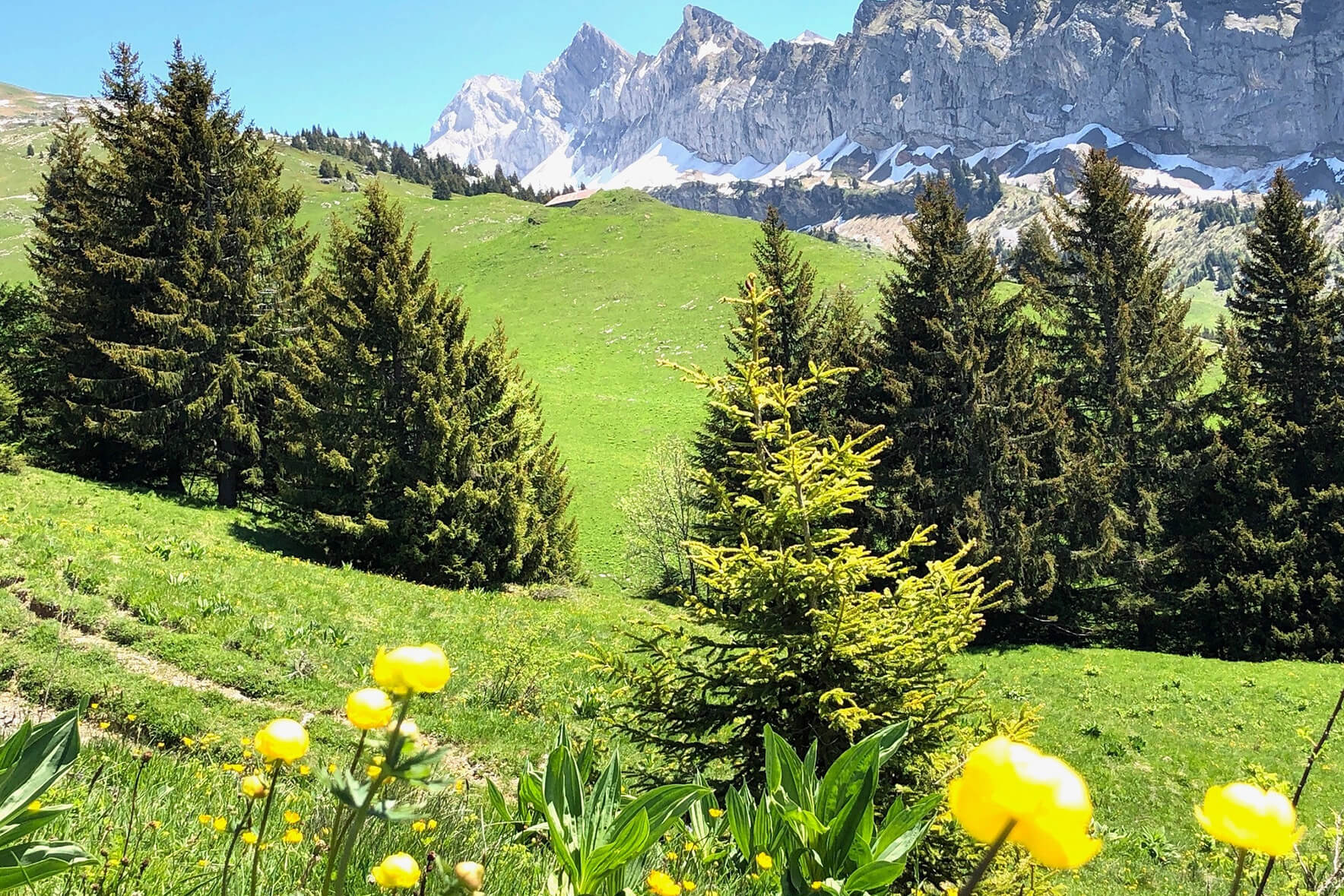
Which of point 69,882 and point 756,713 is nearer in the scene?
point 69,882

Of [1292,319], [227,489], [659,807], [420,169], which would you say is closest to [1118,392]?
[1292,319]

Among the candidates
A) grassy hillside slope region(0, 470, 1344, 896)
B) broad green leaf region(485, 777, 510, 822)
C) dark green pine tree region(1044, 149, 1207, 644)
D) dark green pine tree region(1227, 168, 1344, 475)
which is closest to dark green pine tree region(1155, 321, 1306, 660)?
dark green pine tree region(1227, 168, 1344, 475)

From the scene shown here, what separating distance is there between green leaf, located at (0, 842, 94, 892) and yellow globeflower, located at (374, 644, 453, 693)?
3.29ft

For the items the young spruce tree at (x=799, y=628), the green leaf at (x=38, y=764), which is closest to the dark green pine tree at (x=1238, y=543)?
the young spruce tree at (x=799, y=628)

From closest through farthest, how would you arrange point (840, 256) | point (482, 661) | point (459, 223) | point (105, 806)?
point (105, 806) → point (482, 661) → point (840, 256) → point (459, 223)

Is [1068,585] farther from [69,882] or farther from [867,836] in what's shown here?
[69,882]

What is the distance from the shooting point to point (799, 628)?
6141mm

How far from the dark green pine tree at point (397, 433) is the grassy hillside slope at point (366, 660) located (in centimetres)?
176

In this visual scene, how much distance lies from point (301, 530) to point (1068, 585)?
22273 mm

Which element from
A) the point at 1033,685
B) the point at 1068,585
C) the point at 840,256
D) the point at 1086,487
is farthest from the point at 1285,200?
the point at 840,256

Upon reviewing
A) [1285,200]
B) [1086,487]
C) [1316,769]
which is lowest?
[1316,769]

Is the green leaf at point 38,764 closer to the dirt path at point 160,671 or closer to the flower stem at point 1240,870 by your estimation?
the flower stem at point 1240,870

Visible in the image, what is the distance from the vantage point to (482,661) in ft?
38.7

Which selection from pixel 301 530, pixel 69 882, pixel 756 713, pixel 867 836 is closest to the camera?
pixel 69 882
